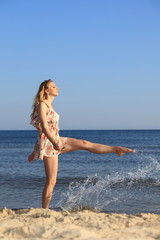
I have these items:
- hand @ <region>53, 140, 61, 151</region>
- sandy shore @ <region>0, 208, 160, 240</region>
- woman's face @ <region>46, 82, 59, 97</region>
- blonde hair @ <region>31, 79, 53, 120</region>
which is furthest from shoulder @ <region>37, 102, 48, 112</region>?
sandy shore @ <region>0, 208, 160, 240</region>

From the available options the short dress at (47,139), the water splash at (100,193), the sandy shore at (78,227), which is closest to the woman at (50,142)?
the short dress at (47,139)

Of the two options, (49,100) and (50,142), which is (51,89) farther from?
(50,142)

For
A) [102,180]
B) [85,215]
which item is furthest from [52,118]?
[102,180]

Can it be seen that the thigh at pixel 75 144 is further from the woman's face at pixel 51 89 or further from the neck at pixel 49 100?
the woman's face at pixel 51 89

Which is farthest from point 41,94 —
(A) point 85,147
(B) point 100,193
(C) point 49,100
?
(B) point 100,193

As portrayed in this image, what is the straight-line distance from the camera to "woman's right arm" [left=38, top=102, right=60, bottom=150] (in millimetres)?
5528

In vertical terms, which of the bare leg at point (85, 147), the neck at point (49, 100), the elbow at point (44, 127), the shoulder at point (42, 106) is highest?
the neck at point (49, 100)

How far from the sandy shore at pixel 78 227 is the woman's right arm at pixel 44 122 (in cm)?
103

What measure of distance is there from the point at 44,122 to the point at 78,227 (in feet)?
5.50

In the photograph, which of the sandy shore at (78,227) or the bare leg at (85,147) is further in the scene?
the bare leg at (85,147)

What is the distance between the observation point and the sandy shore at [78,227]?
14.6 ft

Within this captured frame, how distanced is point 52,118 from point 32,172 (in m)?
11.2

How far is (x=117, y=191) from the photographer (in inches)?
452

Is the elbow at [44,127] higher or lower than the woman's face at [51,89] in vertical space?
lower
